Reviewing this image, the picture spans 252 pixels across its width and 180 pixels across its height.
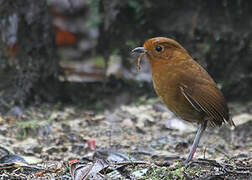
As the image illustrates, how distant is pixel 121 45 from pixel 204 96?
2906 mm

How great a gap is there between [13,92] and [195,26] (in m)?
2.60

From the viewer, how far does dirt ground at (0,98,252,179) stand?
3332 mm

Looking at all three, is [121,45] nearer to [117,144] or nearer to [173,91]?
[117,144]

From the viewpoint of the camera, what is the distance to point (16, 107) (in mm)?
5492

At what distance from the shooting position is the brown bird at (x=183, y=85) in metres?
3.59

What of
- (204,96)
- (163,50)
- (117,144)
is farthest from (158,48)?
(117,144)

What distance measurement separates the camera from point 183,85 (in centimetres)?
357

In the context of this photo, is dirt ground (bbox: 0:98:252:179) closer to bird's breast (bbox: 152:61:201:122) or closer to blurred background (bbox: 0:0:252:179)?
blurred background (bbox: 0:0:252:179)

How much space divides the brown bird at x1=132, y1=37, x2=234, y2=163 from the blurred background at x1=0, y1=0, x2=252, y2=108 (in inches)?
86.1

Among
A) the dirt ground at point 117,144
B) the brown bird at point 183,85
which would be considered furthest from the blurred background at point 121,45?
the brown bird at point 183,85

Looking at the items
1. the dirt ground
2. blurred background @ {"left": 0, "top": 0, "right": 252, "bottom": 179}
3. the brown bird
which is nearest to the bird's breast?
the brown bird

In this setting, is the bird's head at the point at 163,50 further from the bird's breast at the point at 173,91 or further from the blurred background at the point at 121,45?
the blurred background at the point at 121,45

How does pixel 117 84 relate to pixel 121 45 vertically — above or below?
below

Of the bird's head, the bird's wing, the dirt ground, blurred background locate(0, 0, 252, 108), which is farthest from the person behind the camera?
blurred background locate(0, 0, 252, 108)
